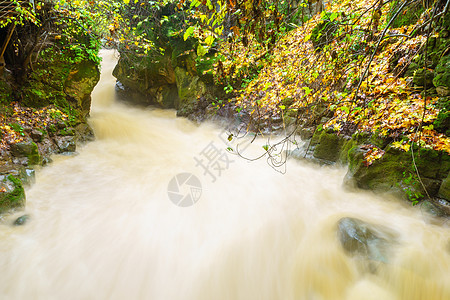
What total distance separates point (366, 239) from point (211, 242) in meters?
2.03

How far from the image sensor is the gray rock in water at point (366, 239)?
7.47 feet

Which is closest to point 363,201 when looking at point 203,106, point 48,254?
point 48,254

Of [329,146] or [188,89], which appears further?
[188,89]

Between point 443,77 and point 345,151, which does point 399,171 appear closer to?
point 345,151

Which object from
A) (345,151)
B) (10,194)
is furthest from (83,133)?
(345,151)

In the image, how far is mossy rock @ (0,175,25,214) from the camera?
3.01m

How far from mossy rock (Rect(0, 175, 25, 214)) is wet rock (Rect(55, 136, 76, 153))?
2371 millimetres

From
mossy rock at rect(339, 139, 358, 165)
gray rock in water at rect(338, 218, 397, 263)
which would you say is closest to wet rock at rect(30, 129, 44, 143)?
gray rock in water at rect(338, 218, 397, 263)

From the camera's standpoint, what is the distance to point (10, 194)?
309cm

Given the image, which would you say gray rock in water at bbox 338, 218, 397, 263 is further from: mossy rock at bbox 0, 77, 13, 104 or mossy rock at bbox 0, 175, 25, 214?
mossy rock at bbox 0, 77, 13, 104

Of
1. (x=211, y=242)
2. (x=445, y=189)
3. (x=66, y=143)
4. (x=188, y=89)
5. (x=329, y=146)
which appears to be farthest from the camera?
(x=188, y=89)

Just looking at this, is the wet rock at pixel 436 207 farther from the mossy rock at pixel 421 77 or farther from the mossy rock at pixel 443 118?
the mossy rock at pixel 421 77

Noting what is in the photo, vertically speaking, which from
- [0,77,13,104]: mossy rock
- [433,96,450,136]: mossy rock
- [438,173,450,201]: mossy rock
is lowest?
[438,173,450,201]: mossy rock

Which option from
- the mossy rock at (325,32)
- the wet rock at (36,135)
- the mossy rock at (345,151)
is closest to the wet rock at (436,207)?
the mossy rock at (345,151)
